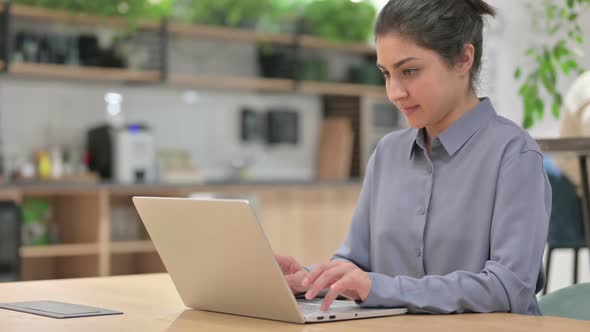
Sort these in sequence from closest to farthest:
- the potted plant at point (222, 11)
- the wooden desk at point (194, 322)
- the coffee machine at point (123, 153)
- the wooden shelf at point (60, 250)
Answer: the wooden desk at point (194, 322) < the wooden shelf at point (60, 250) < the coffee machine at point (123, 153) < the potted plant at point (222, 11)

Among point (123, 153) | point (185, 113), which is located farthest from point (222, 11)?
point (123, 153)

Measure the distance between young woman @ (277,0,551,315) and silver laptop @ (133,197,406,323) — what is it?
0.11 metres

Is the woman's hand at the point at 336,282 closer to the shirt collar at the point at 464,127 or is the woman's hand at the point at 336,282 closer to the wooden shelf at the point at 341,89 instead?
the shirt collar at the point at 464,127

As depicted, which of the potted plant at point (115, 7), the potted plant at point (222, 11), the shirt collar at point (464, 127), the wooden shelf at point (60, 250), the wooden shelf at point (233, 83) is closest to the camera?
the shirt collar at point (464, 127)

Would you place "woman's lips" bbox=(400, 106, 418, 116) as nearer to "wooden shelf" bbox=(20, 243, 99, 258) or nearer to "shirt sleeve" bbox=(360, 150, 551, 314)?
"shirt sleeve" bbox=(360, 150, 551, 314)

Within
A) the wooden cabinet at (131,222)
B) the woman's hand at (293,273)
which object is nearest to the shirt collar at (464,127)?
the woman's hand at (293,273)

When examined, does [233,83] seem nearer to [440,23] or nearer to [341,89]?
[341,89]

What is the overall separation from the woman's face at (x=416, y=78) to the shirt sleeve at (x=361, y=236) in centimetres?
22

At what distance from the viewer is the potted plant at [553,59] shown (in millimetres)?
2992

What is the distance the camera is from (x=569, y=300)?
5.43ft

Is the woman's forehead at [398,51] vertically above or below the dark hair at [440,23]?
below

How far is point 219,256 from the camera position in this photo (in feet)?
4.33

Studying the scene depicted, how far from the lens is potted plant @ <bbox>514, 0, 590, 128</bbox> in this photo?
2992mm

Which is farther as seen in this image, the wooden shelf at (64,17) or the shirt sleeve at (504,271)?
the wooden shelf at (64,17)
